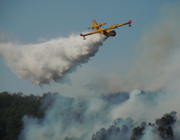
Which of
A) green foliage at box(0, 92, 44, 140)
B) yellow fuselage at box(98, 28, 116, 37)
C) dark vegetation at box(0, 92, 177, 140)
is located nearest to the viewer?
dark vegetation at box(0, 92, 177, 140)

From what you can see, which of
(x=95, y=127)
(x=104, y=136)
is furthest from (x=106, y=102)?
(x=104, y=136)

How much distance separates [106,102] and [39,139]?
1739cm

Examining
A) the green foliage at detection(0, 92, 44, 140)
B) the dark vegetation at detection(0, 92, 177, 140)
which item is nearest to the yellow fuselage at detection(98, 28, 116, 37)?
the dark vegetation at detection(0, 92, 177, 140)

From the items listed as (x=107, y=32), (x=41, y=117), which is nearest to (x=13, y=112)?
(x=41, y=117)

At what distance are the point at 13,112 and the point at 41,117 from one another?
35.4 feet

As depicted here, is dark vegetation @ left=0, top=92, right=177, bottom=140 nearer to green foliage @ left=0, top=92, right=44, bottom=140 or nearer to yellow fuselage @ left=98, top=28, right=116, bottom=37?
green foliage @ left=0, top=92, right=44, bottom=140

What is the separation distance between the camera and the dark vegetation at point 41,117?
51.9 m

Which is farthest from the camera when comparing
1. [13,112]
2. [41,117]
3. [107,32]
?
[13,112]

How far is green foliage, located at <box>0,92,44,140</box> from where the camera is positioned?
66.2 m

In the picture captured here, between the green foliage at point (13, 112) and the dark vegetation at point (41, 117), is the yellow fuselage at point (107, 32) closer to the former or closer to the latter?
the dark vegetation at point (41, 117)

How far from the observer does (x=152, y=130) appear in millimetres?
51562

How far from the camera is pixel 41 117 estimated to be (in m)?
68.8

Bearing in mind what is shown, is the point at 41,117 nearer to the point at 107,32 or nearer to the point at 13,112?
the point at 13,112

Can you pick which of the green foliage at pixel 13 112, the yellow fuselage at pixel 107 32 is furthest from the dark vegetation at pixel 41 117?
the yellow fuselage at pixel 107 32
